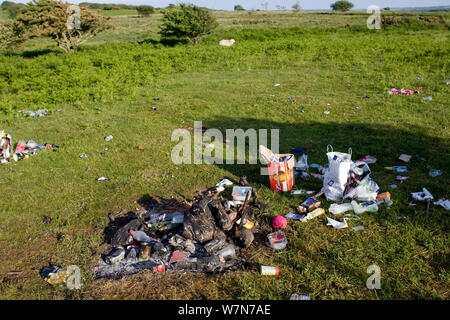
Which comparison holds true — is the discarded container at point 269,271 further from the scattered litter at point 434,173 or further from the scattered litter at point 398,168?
the scattered litter at point 434,173

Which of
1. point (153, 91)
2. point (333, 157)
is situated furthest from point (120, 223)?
point (153, 91)

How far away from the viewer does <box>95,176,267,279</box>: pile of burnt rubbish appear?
3170mm

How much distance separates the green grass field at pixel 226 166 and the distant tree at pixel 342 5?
43030mm

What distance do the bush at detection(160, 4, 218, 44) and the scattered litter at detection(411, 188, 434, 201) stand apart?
14363 millimetres

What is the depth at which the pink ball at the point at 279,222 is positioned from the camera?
3.62m

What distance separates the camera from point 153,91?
9.63 meters

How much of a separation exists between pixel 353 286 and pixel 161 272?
176cm

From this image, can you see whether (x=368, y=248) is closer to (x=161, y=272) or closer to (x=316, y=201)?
(x=316, y=201)

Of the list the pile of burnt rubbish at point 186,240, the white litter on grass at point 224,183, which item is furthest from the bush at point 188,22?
the pile of burnt rubbish at point 186,240

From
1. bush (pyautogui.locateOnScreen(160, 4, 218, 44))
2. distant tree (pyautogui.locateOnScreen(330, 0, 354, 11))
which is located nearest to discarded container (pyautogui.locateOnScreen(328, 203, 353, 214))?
bush (pyautogui.locateOnScreen(160, 4, 218, 44))

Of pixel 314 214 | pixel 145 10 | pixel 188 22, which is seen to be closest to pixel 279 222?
pixel 314 214

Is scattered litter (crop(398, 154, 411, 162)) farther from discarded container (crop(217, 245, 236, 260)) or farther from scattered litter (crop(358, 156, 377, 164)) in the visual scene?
discarded container (crop(217, 245, 236, 260))

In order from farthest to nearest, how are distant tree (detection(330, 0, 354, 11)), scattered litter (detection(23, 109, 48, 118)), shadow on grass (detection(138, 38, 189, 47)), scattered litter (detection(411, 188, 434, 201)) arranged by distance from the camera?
distant tree (detection(330, 0, 354, 11)) → shadow on grass (detection(138, 38, 189, 47)) → scattered litter (detection(23, 109, 48, 118)) → scattered litter (detection(411, 188, 434, 201))

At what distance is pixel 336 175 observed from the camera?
3.93m
